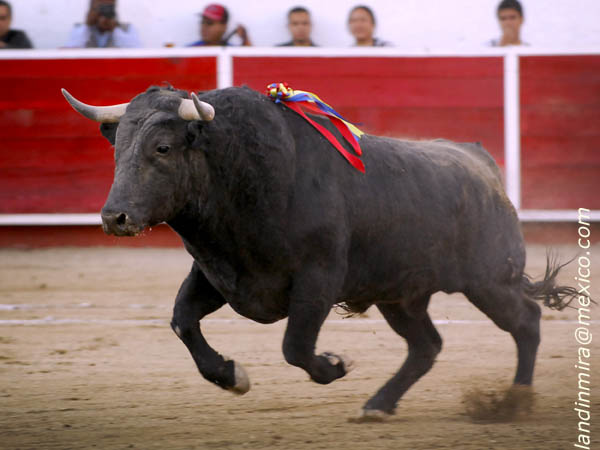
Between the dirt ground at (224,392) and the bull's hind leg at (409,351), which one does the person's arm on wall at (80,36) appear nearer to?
the dirt ground at (224,392)

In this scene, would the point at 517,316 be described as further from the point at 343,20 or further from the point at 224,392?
the point at 343,20

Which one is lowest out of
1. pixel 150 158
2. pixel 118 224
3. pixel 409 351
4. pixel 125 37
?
pixel 409 351

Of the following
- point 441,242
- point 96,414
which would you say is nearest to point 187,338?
point 96,414

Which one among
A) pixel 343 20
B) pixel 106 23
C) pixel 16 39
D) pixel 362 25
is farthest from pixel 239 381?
pixel 343 20

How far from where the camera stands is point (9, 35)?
7.26 metres

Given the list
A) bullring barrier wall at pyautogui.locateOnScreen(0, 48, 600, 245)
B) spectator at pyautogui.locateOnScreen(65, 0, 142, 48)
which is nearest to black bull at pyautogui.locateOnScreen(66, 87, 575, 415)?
bullring barrier wall at pyautogui.locateOnScreen(0, 48, 600, 245)

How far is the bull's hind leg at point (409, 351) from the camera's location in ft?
10.5

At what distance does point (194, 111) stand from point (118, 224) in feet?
1.23

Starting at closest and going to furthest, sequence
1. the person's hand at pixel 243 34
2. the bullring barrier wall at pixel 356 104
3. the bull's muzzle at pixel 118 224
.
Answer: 1. the bull's muzzle at pixel 118 224
2. the bullring barrier wall at pixel 356 104
3. the person's hand at pixel 243 34

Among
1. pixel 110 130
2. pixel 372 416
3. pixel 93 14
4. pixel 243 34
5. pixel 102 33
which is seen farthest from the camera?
pixel 243 34

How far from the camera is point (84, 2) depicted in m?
7.94

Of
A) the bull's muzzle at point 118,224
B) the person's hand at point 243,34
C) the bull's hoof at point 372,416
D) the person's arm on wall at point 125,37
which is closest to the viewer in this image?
the bull's muzzle at point 118,224

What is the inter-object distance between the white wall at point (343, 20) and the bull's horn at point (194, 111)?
17.0ft

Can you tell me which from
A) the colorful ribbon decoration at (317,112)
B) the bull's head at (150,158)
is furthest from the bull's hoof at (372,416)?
the bull's head at (150,158)
